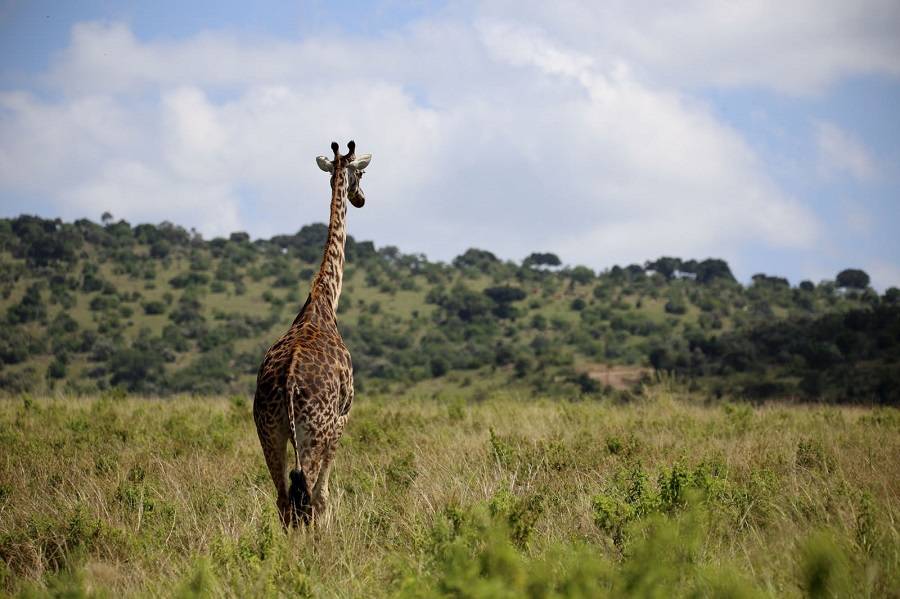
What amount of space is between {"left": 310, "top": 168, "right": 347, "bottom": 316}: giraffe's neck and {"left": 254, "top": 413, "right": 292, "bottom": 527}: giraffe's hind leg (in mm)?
1593

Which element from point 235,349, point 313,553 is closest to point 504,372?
point 235,349

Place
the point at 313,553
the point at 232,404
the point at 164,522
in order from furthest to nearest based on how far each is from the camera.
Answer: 1. the point at 232,404
2. the point at 164,522
3. the point at 313,553

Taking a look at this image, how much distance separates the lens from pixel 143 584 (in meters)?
5.31

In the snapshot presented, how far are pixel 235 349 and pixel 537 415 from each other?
39913 mm

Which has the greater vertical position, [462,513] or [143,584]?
[462,513]

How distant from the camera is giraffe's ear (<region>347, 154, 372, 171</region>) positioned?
8.95 m

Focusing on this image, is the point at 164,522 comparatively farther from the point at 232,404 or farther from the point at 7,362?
the point at 7,362

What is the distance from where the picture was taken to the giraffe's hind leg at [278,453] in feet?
21.3

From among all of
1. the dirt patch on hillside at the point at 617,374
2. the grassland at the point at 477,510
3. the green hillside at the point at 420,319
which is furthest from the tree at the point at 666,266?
the grassland at the point at 477,510

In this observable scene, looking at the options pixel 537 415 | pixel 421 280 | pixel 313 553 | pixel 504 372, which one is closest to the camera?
pixel 313 553

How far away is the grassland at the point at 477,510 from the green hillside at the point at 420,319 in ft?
65.0

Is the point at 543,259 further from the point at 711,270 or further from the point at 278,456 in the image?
the point at 278,456

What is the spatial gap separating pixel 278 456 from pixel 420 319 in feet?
172

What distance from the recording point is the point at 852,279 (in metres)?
66.5
